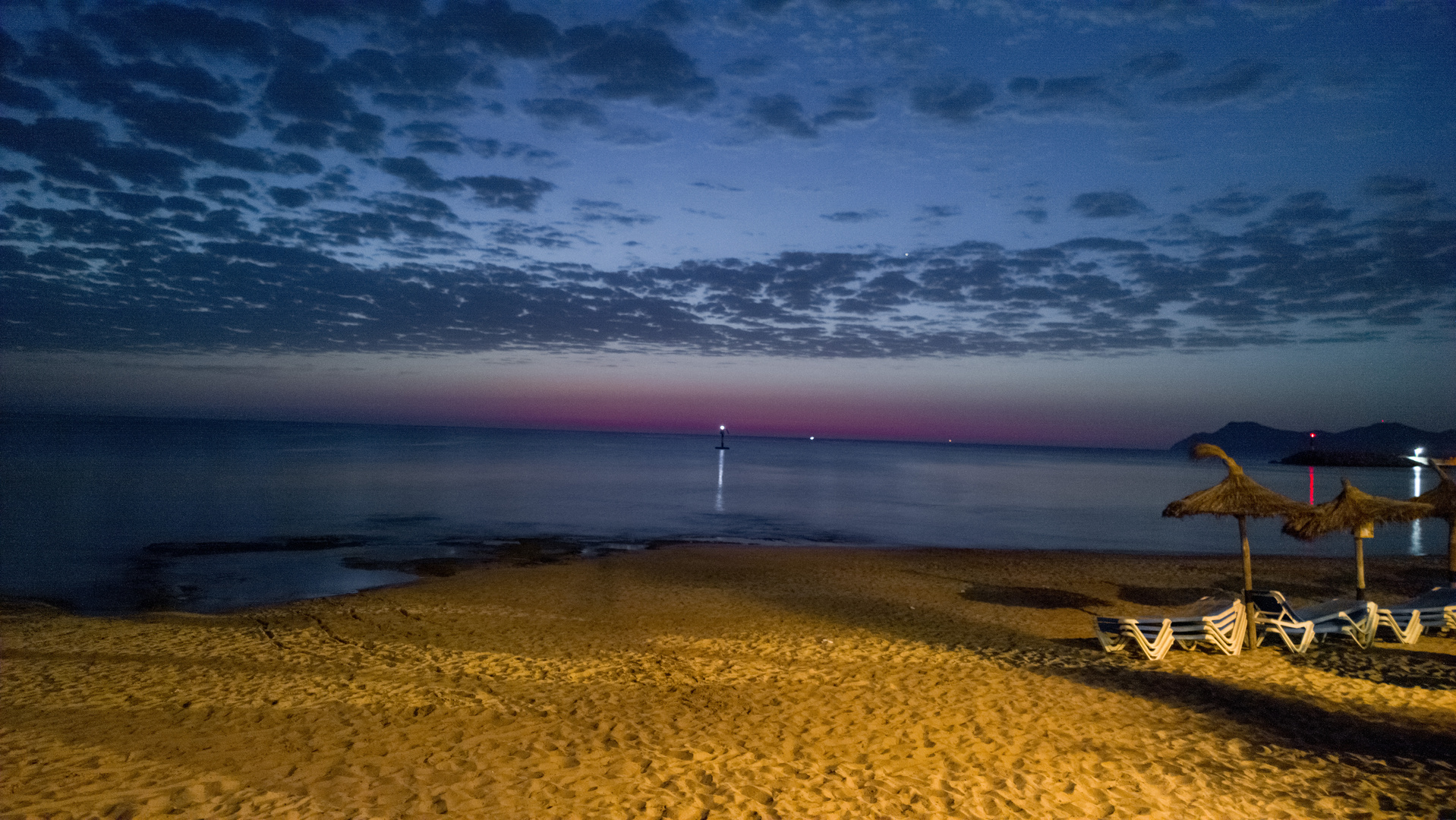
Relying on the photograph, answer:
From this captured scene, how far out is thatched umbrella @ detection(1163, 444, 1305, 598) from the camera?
998 centimetres

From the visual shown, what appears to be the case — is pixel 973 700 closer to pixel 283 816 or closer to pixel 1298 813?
pixel 1298 813

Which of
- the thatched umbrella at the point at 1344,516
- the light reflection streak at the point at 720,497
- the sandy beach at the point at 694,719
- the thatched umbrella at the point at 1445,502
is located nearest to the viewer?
the sandy beach at the point at 694,719

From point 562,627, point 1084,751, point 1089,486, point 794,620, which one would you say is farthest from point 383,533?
point 1089,486

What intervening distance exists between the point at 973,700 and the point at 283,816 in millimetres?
6440

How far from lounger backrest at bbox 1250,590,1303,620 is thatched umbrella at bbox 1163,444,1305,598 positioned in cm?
52

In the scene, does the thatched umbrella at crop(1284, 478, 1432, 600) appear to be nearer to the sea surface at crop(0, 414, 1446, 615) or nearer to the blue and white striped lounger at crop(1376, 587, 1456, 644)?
the blue and white striped lounger at crop(1376, 587, 1456, 644)

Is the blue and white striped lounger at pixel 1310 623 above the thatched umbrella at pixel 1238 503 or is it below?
below

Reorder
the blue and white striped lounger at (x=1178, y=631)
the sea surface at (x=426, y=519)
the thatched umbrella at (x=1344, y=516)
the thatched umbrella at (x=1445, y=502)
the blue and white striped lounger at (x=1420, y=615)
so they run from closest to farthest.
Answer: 1. the blue and white striped lounger at (x=1178, y=631)
2. the blue and white striped lounger at (x=1420, y=615)
3. the thatched umbrella at (x=1344, y=516)
4. the thatched umbrella at (x=1445, y=502)
5. the sea surface at (x=426, y=519)

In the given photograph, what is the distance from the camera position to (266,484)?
138ft

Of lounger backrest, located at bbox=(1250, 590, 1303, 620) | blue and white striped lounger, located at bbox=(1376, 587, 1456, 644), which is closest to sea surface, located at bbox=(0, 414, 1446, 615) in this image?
blue and white striped lounger, located at bbox=(1376, 587, 1456, 644)

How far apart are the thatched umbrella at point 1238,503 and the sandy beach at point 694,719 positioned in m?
1.80

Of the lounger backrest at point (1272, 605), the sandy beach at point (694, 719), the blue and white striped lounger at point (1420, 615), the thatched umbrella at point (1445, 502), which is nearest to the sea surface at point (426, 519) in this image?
the sandy beach at point (694, 719)

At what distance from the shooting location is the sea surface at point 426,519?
60.1ft

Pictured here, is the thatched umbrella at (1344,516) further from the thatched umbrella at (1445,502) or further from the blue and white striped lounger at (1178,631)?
the blue and white striped lounger at (1178,631)
